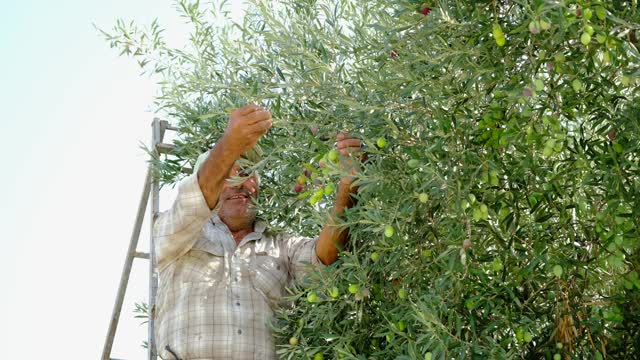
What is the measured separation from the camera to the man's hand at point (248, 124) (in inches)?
→ 151

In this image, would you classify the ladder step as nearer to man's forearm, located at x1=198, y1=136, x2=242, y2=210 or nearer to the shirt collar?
the shirt collar

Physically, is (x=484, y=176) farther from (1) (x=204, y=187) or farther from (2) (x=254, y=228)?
(2) (x=254, y=228)

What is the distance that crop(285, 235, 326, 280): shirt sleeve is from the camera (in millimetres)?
4688

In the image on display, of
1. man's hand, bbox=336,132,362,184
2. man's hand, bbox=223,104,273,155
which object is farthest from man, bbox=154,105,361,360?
Result: man's hand, bbox=336,132,362,184

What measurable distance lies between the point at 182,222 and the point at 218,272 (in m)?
0.46

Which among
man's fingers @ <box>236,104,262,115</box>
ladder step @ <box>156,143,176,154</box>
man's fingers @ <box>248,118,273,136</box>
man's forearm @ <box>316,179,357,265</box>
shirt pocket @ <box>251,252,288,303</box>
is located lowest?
shirt pocket @ <box>251,252,288,303</box>

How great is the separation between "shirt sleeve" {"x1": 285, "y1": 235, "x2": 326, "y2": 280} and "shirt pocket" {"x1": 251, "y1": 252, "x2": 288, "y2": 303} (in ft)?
0.19

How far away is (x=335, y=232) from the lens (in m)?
4.20

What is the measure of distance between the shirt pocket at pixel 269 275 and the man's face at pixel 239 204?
0.76 feet

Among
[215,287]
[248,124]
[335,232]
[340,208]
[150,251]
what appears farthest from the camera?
[150,251]

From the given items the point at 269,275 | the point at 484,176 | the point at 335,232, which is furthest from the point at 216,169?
the point at 484,176

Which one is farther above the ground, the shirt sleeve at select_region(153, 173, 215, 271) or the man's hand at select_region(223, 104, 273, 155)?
the man's hand at select_region(223, 104, 273, 155)

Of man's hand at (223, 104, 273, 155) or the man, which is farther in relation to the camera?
the man

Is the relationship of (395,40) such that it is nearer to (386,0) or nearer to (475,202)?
(386,0)
